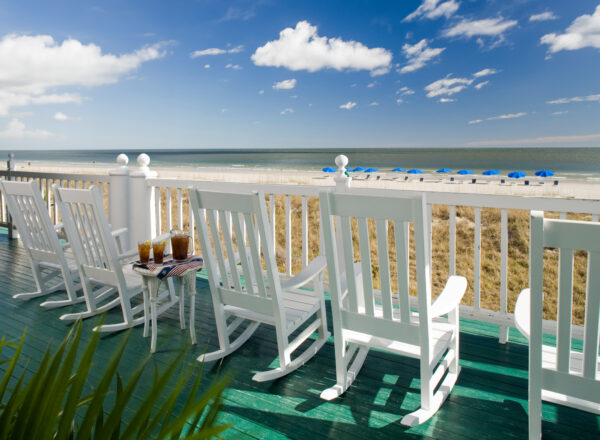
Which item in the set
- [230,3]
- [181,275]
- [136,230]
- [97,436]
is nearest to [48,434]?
[97,436]

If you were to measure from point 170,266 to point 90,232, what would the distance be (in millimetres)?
758

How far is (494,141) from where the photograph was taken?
4384cm

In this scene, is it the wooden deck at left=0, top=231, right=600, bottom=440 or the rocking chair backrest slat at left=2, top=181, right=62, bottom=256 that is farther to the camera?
the rocking chair backrest slat at left=2, top=181, right=62, bottom=256

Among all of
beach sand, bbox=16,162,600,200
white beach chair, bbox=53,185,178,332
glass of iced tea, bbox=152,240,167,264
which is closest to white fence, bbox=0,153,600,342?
glass of iced tea, bbox=152,240,167,264

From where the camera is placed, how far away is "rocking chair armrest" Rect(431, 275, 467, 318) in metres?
2.00

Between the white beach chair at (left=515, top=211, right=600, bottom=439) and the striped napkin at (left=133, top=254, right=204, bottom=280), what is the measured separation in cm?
207

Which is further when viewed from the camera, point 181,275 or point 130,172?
point 130,172

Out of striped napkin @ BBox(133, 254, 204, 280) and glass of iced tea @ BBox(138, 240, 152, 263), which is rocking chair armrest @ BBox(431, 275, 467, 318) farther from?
glass of iced tea @ BBox(138, 240, 152, 263)

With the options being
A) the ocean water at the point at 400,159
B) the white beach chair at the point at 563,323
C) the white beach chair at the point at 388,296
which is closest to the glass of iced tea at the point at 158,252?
the white beach chair at the point at 388,296

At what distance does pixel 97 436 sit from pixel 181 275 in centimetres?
245

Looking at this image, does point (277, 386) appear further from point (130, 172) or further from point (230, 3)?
point (230, 3)

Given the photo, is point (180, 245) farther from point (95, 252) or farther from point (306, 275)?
point (306, 275)

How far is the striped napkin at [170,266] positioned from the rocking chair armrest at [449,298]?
5.54 ft

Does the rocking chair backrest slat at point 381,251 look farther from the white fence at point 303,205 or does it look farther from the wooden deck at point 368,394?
the wooden deck at point 368,394
